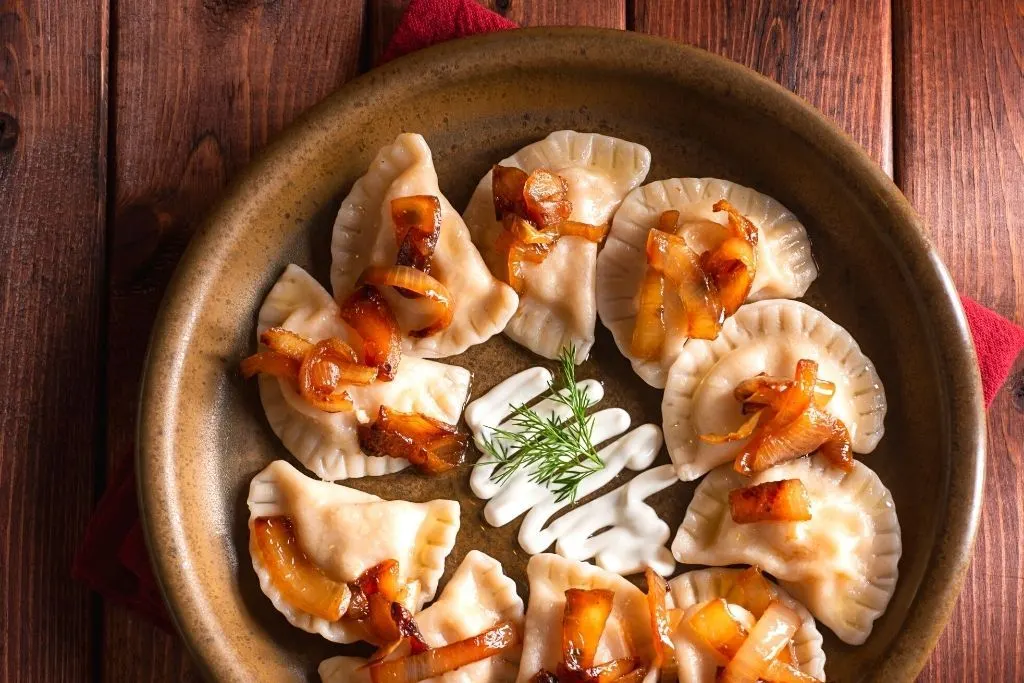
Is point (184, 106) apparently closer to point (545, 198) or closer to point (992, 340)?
point (545, 198)

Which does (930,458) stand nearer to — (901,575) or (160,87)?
(901,575)

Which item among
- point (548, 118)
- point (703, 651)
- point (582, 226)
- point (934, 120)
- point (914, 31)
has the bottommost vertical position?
point (703, 651)

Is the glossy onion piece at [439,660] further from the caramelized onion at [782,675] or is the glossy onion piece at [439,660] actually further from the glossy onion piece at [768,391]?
the glossy onion piece at [768,391]

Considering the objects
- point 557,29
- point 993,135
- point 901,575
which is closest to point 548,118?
point 557,29

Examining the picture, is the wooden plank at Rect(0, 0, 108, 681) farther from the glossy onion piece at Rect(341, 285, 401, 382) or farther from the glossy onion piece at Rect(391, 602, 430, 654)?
the glossy onion piece at Rect(391, 602, 430, 654)

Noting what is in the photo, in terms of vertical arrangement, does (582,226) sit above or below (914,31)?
below

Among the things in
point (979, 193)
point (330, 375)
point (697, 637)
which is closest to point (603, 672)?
point (697, 637)

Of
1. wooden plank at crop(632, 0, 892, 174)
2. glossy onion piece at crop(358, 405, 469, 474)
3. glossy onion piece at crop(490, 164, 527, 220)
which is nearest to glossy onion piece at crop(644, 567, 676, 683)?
glossy onion piece at crop(358, 405, 469, 474)

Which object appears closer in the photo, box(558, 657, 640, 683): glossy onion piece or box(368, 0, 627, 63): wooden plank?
box(558, 657, 640, 683): glossy onion piece
